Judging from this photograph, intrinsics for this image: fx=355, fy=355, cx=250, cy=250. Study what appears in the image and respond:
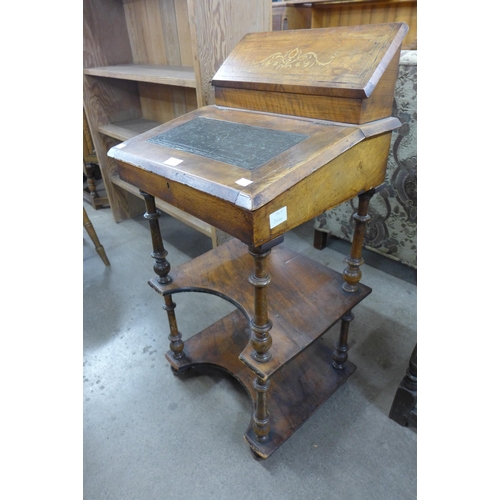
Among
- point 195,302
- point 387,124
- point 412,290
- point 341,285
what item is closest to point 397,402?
point 341,285

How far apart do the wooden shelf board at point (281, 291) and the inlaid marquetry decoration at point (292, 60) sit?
0.70m

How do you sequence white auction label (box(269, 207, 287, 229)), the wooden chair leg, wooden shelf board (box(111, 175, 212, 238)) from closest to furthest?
1. white auction label (box(269, 207, 287, 229))
2. wooden shelf board (box(111, 175, 212, 238))
3. the wooden chair leg

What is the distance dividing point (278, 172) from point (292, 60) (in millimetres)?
476

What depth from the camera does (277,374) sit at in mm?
1512

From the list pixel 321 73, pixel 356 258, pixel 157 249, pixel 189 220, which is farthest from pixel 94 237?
pixel 321 73

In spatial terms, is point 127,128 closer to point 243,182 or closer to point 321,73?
point 321,73

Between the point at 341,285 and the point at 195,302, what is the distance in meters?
1.00

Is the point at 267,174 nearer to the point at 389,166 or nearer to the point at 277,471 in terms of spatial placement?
the point at 277,471

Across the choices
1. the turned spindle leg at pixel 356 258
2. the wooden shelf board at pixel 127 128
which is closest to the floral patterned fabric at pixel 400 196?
the turned spindle leg at pixel 356 258

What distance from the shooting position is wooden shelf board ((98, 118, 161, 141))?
233 cm

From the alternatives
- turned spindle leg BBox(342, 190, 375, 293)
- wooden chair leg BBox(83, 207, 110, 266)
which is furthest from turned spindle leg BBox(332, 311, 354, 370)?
wooden chair leg BBox(83, 207, 110, 266)

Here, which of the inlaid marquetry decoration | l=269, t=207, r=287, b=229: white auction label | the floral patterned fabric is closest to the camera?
l=269, t=207, r=287, b=229: white auction label

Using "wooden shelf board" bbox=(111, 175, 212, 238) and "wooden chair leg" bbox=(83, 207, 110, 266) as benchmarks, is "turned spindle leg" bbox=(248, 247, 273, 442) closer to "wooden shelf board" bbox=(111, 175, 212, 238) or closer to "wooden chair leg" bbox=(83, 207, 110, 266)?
"wooden shelf board" bbox=(111, 175, 212, 238)

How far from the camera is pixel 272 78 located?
1.06 m
